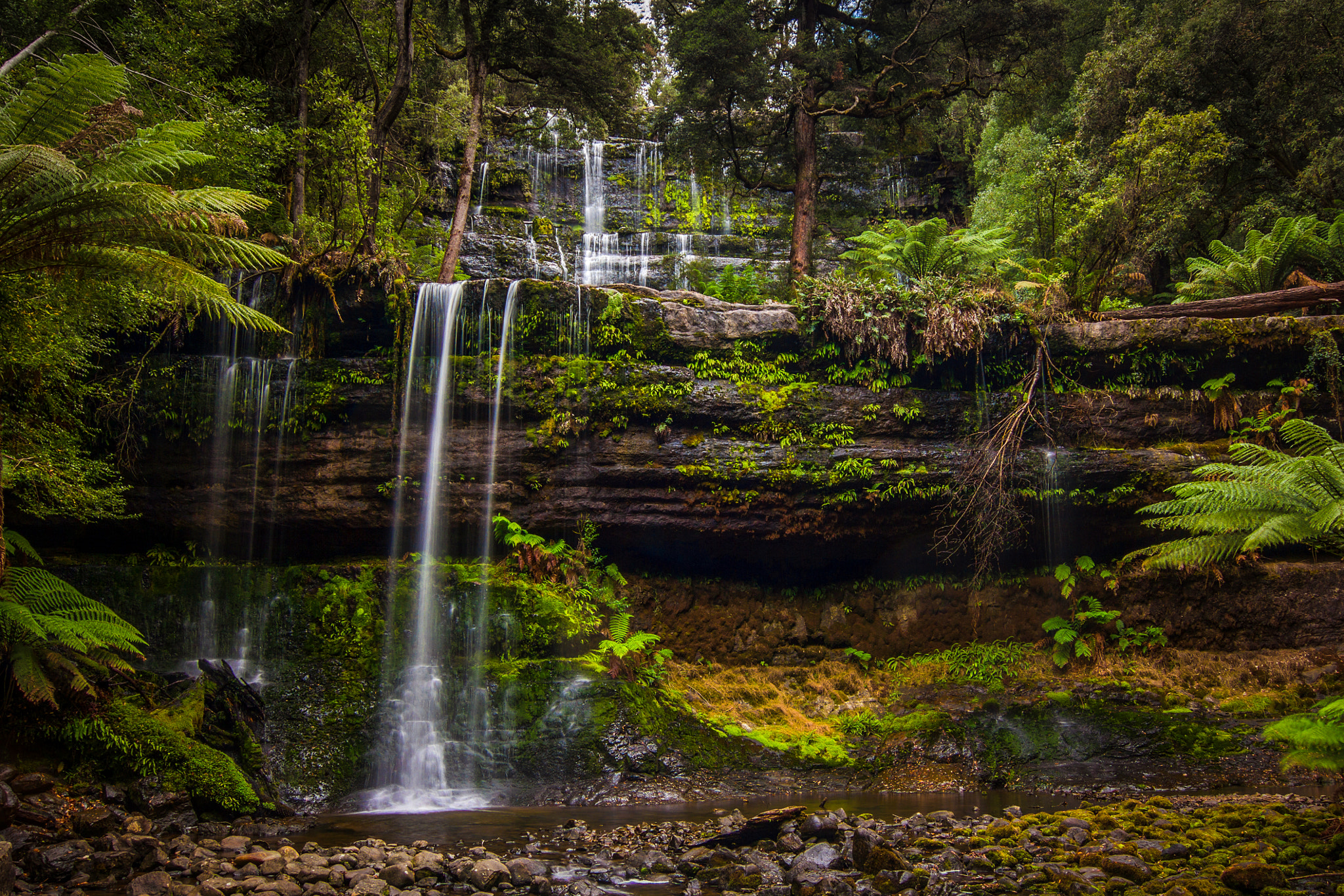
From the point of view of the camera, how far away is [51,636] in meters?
6.56

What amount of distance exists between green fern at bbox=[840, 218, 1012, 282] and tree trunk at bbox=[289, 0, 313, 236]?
10314mm

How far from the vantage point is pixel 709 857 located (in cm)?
553

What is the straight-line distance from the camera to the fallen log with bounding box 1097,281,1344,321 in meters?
10.5

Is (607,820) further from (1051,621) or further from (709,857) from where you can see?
(1051,621)

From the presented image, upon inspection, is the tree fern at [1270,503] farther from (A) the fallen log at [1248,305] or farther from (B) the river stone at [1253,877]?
(A) the fallen log at [1248,305]

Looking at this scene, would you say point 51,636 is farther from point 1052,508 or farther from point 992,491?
point 1052,508

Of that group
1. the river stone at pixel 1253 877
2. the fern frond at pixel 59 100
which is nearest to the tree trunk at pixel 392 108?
the fern frond at pixel 59 100

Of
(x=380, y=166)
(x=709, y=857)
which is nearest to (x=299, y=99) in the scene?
(x=380, y=166)

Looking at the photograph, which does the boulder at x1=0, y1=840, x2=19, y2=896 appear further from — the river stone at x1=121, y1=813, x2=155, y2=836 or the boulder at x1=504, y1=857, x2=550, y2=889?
the boulder at x1=504, y1=857, x2=550, y2=889

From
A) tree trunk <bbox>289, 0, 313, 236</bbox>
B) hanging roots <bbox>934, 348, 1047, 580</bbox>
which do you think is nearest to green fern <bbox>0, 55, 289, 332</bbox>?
tree trunk <bbox>289, 0, 313, 236</bbox>

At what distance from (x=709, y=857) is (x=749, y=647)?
18.0 feet

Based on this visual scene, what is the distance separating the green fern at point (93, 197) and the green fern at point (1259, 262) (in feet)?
44.5

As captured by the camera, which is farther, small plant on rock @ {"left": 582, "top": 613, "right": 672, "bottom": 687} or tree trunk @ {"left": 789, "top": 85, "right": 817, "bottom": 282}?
tree trunk @ {"left": 789, "top": 85, "right": 817, "bottom": 282}

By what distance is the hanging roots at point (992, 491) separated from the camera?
1017cm
